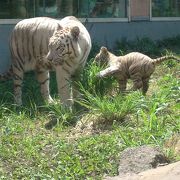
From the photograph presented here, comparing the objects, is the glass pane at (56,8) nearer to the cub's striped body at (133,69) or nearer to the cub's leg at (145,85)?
the cub's striped body at (133,69)

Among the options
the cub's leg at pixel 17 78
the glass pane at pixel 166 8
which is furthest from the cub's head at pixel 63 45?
the glass pane at pixel 166 8

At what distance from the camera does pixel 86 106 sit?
6586 millimetres

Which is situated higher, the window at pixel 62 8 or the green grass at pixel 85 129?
the window at pixel 62 8

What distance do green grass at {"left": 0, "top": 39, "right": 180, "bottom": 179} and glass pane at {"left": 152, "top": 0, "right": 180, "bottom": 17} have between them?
7051 mm

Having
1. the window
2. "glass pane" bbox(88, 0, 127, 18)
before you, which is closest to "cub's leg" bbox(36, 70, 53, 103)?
the window

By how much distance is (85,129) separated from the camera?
6.39m

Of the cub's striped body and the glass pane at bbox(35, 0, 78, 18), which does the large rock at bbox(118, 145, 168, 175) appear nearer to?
the cub's striped body

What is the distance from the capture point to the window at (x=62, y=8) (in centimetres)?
1102

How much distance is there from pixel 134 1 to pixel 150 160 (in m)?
9.53

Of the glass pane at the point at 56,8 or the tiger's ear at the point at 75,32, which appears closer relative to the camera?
the tiger's ear at the point at 75,32

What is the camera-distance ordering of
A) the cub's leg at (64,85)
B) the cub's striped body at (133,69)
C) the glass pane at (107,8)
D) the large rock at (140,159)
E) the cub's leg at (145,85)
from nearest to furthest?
the large rock at (140,159) → the cub's leg at (64,85) → the cub's striped body at (133,69) → the cub's leg at (145,85) → the glass pane at (107,8)

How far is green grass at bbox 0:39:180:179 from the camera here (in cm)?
520

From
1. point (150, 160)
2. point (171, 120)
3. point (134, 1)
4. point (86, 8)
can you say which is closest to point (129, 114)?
point (171, 120)

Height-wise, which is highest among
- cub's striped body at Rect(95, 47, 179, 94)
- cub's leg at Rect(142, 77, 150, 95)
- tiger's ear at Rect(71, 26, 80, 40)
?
tiger's ear at Rect(71, 26, 80, 40)
